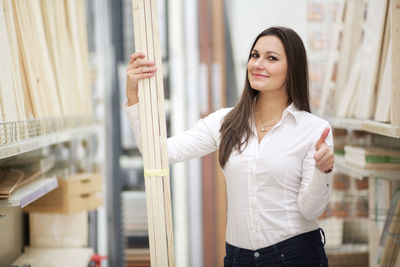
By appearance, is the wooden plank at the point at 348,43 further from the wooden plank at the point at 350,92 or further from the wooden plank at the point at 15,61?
the wooden plank at the point at 15,61

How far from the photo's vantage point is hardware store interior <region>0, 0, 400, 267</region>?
218 centimetres

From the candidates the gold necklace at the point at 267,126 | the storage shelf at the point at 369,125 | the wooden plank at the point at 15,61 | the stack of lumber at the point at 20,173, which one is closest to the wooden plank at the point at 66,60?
the stack of lumber at the point at 20,173

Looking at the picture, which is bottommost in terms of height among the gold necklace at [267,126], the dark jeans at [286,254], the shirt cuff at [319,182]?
the dark jeans at [286,254]

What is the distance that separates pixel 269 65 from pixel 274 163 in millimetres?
408

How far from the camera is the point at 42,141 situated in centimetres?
249

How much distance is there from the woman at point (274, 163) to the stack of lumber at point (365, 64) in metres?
0.53

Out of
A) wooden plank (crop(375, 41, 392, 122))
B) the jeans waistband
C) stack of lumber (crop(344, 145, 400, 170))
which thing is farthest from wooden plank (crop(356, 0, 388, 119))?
the jeans waistband

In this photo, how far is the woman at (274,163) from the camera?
6.49 feet

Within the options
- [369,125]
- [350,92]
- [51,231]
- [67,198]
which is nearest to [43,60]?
[67,198]

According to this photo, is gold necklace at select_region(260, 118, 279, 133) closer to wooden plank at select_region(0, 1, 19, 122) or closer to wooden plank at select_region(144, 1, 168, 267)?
wooden plank at select_region(144, 1, 168, 267)

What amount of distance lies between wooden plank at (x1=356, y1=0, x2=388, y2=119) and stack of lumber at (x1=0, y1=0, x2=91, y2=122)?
1.85 meters

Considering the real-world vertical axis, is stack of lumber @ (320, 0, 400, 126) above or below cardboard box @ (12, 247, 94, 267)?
above

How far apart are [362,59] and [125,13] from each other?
2293mm

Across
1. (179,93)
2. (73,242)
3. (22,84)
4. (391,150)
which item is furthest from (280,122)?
(179,93)
